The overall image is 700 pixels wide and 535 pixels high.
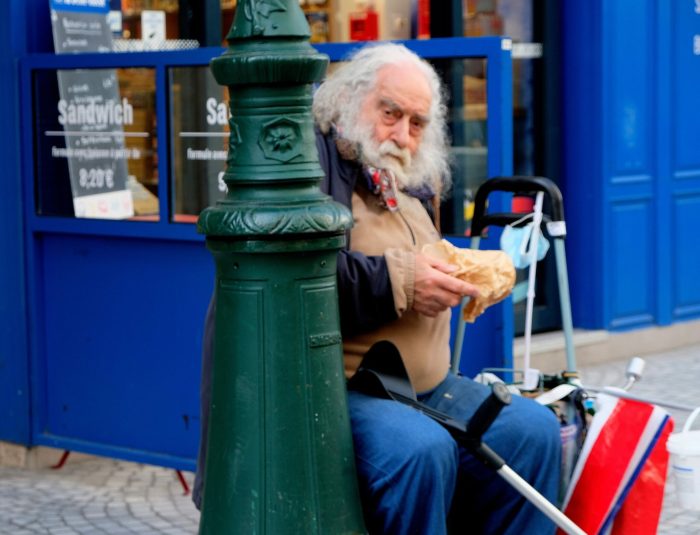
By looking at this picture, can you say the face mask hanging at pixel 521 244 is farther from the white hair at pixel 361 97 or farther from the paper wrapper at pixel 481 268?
the paper wrapper at pixel 481 268

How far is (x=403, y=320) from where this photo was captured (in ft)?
12.5

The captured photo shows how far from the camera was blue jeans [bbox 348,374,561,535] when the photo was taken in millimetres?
3438

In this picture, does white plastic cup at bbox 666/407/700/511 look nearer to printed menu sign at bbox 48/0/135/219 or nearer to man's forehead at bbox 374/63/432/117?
man's forehead at bbox 374/63/432/117

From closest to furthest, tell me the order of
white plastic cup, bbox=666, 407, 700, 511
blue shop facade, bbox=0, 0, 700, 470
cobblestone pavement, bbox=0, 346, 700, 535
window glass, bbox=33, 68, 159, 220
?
1. white plastic cup, bbox=666, 407, 700, 511
2. blue shop facade, bbox=0, 0, 700, 470
3. cobblestone pavement, bbox=0, 346, 700, 535
4. window glass, bbox=33, 68, 159, 220

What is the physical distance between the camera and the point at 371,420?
3.53m

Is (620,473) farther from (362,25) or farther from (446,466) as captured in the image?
(362,25)

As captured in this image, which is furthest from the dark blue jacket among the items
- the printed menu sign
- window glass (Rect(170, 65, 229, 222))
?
the printed menu sign

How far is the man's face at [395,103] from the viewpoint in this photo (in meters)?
3.89

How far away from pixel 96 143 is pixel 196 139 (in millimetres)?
580

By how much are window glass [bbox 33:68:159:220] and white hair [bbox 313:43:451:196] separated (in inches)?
74.3

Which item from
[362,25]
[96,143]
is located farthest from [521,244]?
[362,25]

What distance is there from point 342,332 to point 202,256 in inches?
75.4

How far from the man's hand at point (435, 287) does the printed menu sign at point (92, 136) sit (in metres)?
2.40

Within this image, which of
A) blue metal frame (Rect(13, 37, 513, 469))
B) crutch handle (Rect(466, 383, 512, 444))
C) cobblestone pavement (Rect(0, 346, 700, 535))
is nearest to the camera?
crutch handle (Rect(466, 383, 512, 444))
